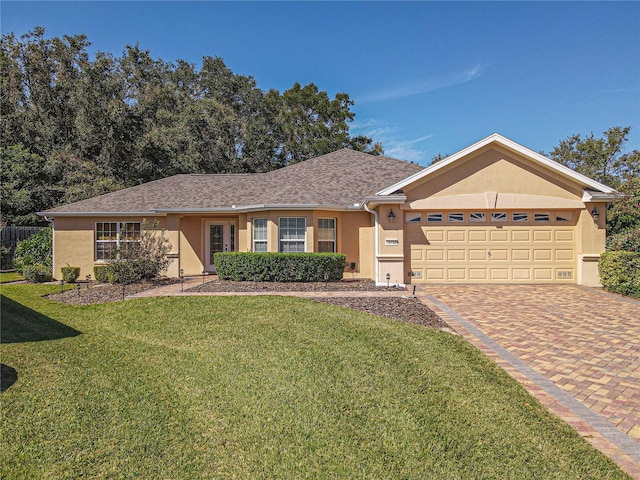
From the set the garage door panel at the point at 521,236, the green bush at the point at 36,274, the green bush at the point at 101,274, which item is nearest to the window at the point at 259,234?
the green bush at the point at 101,274

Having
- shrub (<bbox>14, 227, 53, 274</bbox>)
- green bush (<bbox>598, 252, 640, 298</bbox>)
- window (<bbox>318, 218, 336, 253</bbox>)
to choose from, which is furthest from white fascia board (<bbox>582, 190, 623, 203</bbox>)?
shrub (<bbox>14, 227, 53, 274</bbox>)

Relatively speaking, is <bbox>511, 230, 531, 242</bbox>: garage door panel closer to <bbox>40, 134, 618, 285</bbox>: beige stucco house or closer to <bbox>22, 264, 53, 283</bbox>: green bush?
<bbox>40, 134, 618, 285</bbox>: beige stucco house

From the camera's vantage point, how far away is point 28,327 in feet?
25.4

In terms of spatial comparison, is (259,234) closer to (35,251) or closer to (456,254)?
(456,254)

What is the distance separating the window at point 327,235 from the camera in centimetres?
1475

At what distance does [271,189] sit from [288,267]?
4.86 meters

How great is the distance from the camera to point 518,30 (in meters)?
12.1

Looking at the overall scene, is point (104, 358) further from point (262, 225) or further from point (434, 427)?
point (262, 225)

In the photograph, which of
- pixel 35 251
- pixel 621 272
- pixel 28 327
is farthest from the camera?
pixel 35 251

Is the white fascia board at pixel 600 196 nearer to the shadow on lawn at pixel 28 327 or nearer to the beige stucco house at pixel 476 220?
the beige stucco house at pixel 476 220

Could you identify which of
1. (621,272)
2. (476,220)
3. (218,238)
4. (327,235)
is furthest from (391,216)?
(218,238)

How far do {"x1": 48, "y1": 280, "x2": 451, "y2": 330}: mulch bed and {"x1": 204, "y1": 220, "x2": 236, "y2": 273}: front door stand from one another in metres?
3.48

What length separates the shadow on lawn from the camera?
22.8 feet

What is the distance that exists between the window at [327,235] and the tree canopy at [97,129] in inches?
664
